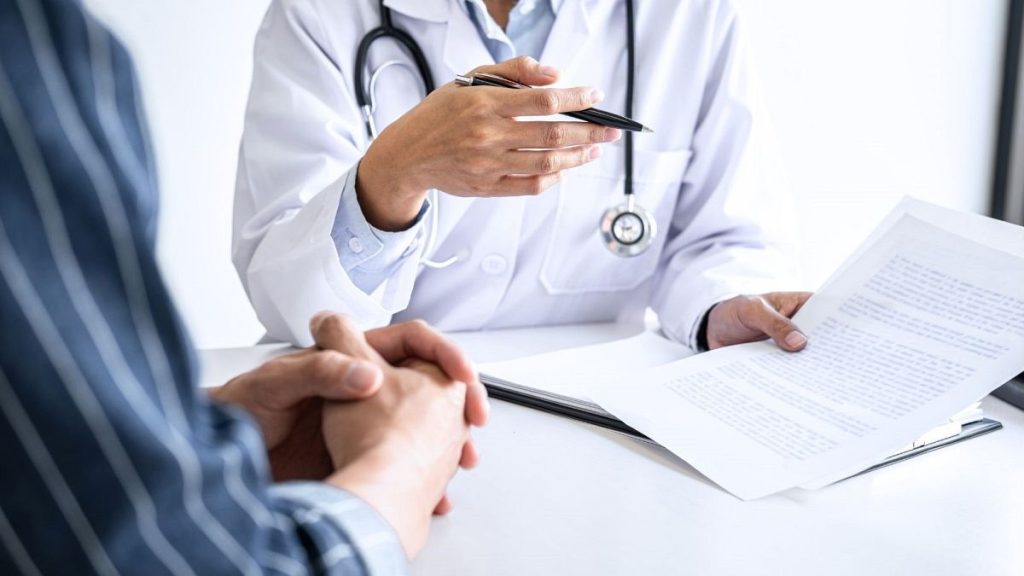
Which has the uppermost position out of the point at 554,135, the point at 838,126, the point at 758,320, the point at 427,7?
the point at 427,7

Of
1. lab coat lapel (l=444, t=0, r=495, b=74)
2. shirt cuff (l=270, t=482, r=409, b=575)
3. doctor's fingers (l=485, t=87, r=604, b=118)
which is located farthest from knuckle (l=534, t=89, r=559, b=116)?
shirt cuff (l=270, t=482, r=409, b=575)

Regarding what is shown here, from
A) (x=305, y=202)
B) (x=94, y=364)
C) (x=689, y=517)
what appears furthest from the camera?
(x=305, y=202)

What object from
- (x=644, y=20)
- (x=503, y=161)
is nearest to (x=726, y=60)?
(x=644, y=20)

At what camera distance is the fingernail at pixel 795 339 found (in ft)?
3.30

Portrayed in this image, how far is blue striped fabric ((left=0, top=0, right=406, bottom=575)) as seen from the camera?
38 cm

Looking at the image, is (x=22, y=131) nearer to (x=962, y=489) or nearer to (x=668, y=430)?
(x=668, y=430)

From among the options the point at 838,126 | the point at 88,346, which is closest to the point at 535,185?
the point at 88,346

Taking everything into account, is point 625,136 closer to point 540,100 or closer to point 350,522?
point 540,100

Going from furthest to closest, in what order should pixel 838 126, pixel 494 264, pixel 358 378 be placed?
pixel 838 126
pixel 494 264
pixel 358 378

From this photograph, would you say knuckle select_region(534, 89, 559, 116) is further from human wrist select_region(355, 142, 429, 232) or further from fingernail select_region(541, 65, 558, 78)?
human wrist select_region(355, 142, 429, 232)

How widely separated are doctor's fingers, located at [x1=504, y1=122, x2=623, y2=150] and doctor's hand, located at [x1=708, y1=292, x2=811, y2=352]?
0.26 meters

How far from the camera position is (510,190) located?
1052 mm

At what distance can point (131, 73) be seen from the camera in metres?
0.42

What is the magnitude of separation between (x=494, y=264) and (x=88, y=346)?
0.94 meters
